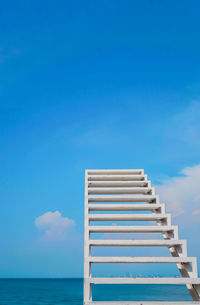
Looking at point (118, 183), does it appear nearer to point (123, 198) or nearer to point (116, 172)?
point (116, 172)

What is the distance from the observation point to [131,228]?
5.38 meters

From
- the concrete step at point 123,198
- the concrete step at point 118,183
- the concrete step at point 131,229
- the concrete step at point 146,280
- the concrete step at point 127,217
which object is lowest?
the concrete step at point 146,280

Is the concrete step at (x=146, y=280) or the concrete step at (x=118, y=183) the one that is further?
the concrete step at (x=118, y=183)

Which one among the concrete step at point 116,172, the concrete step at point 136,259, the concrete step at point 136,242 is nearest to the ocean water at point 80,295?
the concrete step at point 116,172

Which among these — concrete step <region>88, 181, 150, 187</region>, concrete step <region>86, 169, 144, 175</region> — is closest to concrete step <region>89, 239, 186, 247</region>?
concrete step <region>88, 181, 150, 187</region>

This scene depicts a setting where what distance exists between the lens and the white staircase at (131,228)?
455cm

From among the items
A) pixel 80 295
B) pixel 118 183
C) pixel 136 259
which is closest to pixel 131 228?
pixel 136 259

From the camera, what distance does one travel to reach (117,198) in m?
6.48

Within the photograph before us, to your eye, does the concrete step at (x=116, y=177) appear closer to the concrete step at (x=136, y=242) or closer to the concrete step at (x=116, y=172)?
the concrete step at (x=116, y=172)

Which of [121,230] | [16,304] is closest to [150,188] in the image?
[121,230]

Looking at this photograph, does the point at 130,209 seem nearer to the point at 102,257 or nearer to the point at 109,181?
the point at 109,181

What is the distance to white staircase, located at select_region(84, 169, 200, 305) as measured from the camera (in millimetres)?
4547

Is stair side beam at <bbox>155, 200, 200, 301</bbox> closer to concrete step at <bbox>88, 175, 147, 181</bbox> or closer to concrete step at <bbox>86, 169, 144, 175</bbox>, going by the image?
concrete step at <bbox>88, 175, 147, 181</bbox>

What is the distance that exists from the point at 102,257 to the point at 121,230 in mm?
744
